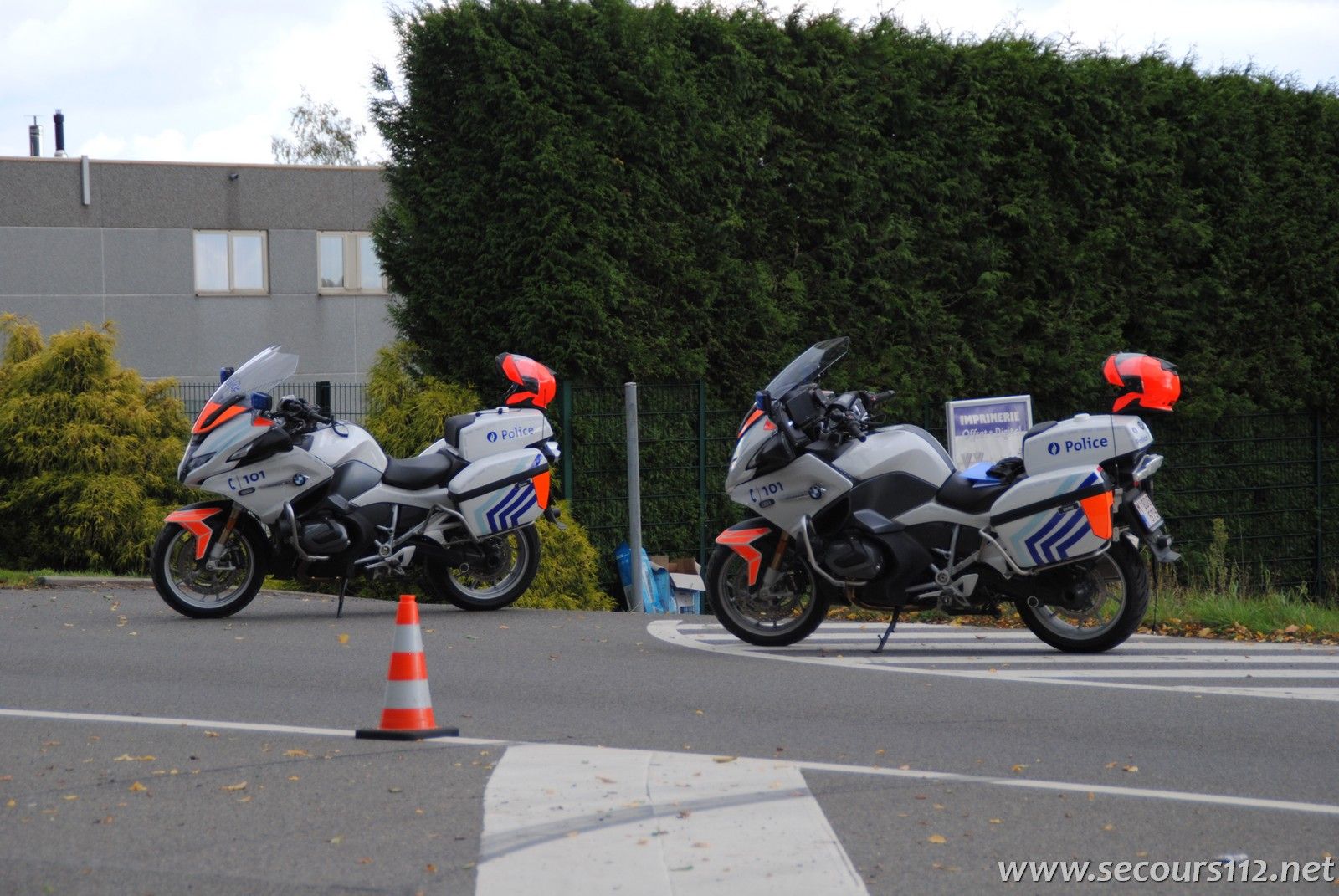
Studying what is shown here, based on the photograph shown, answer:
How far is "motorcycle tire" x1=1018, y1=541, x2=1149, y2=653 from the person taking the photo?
352 inches

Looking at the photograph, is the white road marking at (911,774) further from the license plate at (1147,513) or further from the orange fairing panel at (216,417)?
the orange fairing panel at (216,417)

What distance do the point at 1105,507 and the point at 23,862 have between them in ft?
19.9

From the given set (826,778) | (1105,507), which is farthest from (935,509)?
(826,778)

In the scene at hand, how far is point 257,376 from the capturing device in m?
10.9

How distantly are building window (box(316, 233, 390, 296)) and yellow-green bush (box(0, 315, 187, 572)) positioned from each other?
19425 millimetres

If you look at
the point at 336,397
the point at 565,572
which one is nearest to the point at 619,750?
the point at 565,572

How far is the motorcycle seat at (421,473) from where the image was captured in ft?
36.3

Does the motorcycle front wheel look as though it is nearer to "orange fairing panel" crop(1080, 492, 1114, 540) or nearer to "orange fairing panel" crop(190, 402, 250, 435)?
"orange fairing panel" crop(1080, 492, 1114, 540)

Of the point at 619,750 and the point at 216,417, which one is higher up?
the point at 216,417

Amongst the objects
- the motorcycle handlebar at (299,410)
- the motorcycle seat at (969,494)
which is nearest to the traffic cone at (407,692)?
the motorcycle seat at (969,494)

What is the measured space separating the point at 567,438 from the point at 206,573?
4.58 m

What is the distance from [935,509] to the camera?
923 centimetres

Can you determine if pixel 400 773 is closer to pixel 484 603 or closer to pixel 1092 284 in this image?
pixel 484 603

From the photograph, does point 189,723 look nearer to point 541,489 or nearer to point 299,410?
point 299,410
